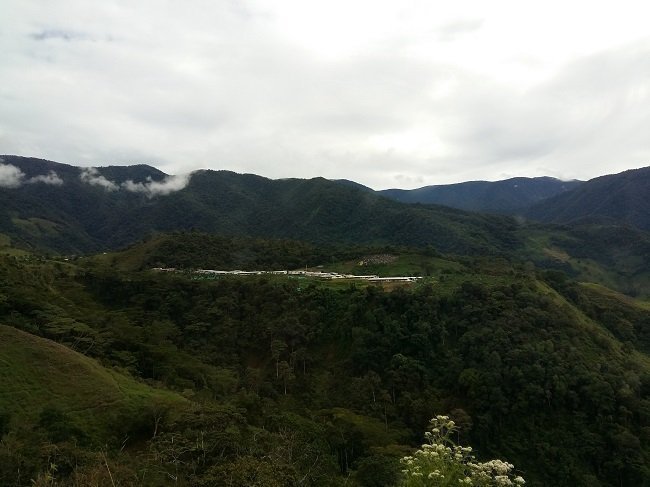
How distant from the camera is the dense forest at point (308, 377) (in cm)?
2383

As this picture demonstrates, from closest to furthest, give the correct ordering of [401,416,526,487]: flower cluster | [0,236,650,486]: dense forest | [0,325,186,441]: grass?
[401,416,526,487]: flower cluster, [0,236,650,486]: dense forest, [0,325,186,441]: grass

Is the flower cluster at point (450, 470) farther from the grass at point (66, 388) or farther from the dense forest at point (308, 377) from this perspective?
the grass at point (66, 388)

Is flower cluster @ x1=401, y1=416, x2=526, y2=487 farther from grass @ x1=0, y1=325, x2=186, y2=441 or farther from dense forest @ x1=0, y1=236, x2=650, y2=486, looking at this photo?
grass @ x1=0, y1=325, x2=186, y2=441

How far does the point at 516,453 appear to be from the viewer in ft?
131

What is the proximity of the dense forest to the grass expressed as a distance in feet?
0.46

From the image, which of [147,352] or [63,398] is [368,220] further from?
[63,398]

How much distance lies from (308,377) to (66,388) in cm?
2585

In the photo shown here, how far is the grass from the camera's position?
2931 centimetres

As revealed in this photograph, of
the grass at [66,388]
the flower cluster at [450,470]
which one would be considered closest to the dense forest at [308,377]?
the grass at [66,388]

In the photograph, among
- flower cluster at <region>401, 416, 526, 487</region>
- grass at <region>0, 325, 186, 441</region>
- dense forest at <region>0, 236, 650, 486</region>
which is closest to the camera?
flower cluster at <region>401, 416, 526, 487</region>

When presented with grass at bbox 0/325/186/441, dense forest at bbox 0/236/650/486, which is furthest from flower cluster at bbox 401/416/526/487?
grass at bbox 0/325/186/441

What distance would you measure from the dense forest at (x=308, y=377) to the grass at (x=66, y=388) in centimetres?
14

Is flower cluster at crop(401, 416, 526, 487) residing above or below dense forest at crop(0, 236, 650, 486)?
above

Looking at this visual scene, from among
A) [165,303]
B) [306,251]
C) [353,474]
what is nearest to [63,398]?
[353,474]
